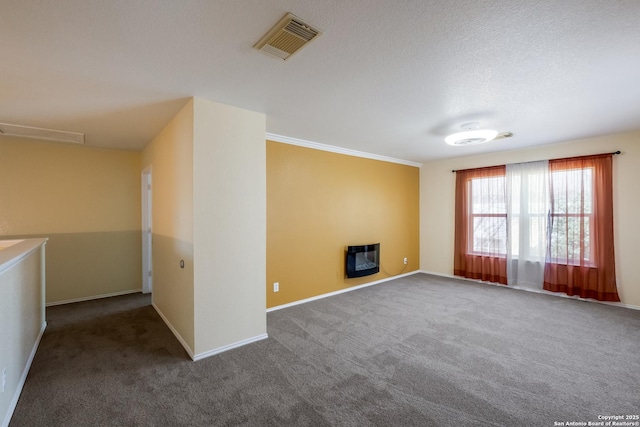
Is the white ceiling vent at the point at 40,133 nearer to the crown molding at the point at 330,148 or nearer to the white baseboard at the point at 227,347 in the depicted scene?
the crown molding at the point at 330,148

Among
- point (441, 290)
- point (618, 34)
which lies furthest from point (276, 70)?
point (441, 290)

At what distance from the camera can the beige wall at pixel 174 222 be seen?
2609mm

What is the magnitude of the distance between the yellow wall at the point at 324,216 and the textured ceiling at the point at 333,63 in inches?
37.3

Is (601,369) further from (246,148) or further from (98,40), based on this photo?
(98,40)

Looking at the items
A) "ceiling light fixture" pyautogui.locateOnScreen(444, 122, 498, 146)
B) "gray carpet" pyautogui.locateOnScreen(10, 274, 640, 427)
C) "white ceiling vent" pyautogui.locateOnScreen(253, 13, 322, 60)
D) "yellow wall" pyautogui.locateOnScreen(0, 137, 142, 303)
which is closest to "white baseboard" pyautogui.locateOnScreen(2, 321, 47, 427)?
"gray carpet" pyautogui.locateOnScreen(10, 274, 640, 427)

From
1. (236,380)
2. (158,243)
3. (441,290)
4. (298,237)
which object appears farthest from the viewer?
(441,290)

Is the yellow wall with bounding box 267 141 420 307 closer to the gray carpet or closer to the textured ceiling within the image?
the gray carpet

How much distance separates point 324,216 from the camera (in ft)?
14.4

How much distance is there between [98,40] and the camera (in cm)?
165

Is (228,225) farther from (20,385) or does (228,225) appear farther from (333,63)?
(20,385)

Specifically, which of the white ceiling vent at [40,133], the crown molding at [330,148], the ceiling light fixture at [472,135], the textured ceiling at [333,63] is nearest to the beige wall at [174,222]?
the textured ceiling at [333,63]

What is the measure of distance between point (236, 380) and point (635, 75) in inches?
162

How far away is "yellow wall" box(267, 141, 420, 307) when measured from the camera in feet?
12.6

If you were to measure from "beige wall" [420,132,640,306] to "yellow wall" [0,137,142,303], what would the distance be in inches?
230
